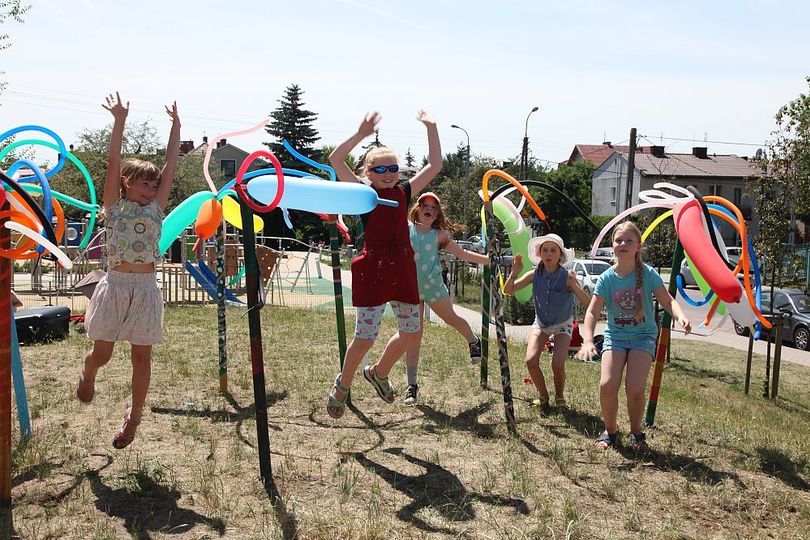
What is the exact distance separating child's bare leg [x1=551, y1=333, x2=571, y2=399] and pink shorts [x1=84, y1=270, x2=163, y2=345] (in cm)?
306

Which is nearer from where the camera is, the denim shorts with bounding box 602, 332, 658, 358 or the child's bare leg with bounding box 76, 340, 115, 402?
the child's bare leg with bounding box 76, 340, 115, 402

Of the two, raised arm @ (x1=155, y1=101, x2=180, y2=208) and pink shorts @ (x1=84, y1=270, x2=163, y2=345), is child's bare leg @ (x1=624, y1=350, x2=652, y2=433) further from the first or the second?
raised arm @ (x1=155, y1=101, x2=180, y2=208)

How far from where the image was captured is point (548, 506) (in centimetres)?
360

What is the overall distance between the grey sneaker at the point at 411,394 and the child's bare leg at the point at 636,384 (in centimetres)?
169

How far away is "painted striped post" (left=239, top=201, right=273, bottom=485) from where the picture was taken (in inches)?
146

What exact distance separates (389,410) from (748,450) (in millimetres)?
2444

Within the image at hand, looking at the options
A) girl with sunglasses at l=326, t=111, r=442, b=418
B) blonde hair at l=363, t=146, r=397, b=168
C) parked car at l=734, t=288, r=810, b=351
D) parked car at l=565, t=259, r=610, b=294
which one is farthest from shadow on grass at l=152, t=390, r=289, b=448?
parked car at l=565, t=259, r=610, b=294

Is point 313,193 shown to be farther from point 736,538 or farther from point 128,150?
point 128,150

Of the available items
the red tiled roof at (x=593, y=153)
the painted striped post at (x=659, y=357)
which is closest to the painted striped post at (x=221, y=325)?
the painted striped post at (x=659, y=357)

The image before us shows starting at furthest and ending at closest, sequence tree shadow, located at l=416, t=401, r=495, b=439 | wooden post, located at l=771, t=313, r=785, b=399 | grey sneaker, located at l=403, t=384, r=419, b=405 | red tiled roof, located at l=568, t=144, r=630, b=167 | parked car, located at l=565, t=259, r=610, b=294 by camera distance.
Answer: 1. red tiled roof, located at l=568, t=144, r=630, b=167
2. parked car, located at l=565, t=259, r=610, b=294
3. wooden post, located at l=771, t=313, r=785, b=399
4. grey sneaker, located at l=403, t=384, r=419, b=405
5. tree shadow, located at l=416, t=401, r=495, b=439

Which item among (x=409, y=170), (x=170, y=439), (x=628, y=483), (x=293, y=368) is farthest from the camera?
(x=293, y=368)

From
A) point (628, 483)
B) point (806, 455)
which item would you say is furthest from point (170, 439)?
point (806, 455)

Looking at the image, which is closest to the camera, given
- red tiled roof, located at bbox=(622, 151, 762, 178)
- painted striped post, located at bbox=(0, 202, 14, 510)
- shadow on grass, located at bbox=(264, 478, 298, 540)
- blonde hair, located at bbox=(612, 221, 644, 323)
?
shadow on grass, located at bbox=(264, 478, 298, 540)

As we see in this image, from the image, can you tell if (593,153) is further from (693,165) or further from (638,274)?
(638,274)
